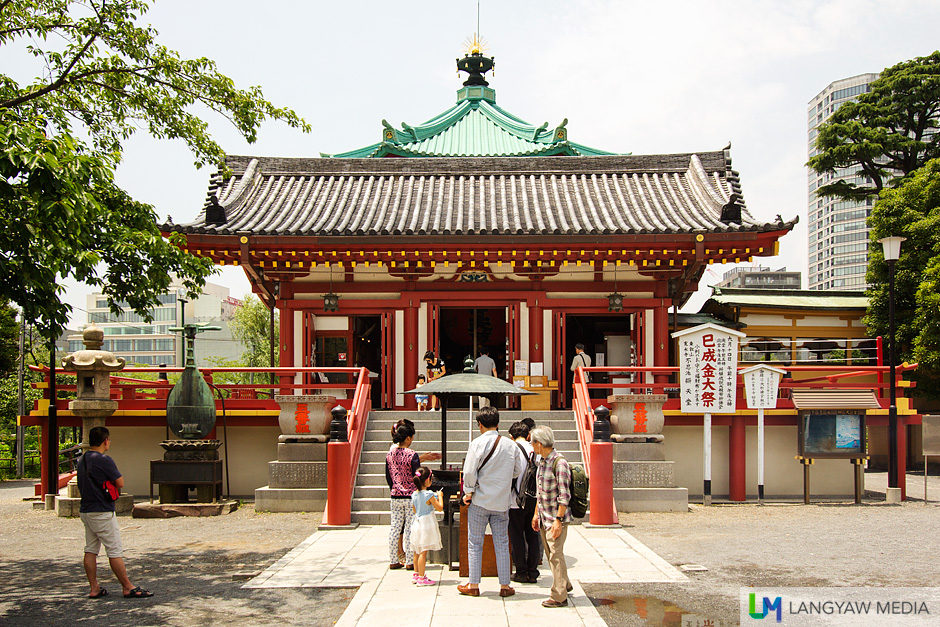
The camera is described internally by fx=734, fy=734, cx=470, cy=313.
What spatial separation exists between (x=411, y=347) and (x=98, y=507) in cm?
976

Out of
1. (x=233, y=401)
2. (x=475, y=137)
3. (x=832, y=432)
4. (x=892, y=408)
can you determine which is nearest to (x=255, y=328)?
(x=475, y=137)

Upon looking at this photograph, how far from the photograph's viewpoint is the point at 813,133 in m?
108

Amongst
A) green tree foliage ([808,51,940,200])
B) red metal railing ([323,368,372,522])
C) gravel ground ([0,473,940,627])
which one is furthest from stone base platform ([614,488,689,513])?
green tree foliage ([808,51,940,200])

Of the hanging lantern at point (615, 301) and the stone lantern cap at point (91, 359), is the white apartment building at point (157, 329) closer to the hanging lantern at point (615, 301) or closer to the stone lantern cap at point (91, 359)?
the stone lantern cap at point (91, 359)

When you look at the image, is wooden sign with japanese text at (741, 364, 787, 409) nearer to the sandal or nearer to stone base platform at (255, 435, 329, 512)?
stone base platform at (255, 435, 329, 512)

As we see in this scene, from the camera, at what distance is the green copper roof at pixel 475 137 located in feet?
82.0

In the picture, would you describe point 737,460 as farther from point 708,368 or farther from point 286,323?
point 286,323

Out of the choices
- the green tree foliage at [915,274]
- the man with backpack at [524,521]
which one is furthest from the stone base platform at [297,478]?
the green tree foliage at [915,274]

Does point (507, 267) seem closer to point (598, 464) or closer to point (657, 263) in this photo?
point (657, 263)

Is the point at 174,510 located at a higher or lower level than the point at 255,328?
lower

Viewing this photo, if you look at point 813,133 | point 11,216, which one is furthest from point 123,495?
point 813,133

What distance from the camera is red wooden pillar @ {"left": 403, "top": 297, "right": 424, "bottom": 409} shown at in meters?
16.6

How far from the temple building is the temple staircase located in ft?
5.53

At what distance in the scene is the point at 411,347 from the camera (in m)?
16.6
